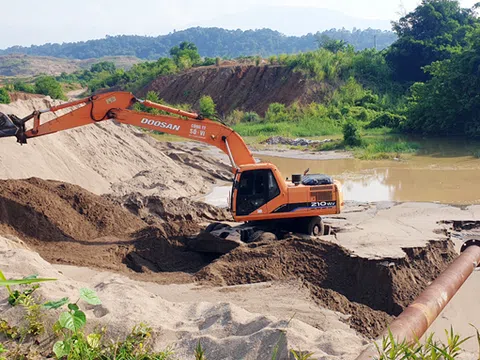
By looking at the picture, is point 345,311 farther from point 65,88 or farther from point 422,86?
point 65,88

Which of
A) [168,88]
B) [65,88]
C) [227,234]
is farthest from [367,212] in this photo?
[65,88]

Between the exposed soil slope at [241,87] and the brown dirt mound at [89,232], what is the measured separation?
3439cm

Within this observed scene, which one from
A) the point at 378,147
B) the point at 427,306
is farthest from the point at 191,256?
the point at 378,147

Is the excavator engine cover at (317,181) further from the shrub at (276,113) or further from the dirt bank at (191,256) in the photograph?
the shrub at (276,113)

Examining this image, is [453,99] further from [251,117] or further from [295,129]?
[251,117]

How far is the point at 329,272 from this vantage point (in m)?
10.8

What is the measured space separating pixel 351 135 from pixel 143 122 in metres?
21.1

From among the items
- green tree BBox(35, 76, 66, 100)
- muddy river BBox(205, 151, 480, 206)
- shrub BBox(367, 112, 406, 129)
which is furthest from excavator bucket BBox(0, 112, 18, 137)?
A: green tree BBox(35, 76, 66, 100)

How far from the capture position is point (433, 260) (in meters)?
11.9

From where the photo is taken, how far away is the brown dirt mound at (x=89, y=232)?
39.2 feet

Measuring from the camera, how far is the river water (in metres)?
20.9

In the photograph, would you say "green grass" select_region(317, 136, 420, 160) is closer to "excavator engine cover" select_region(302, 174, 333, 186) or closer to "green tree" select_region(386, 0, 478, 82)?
"green tree" select_region(386, 0, 478, 82)

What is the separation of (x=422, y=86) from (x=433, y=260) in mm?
27441

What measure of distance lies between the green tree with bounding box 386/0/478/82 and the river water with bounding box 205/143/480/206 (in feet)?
66.4
